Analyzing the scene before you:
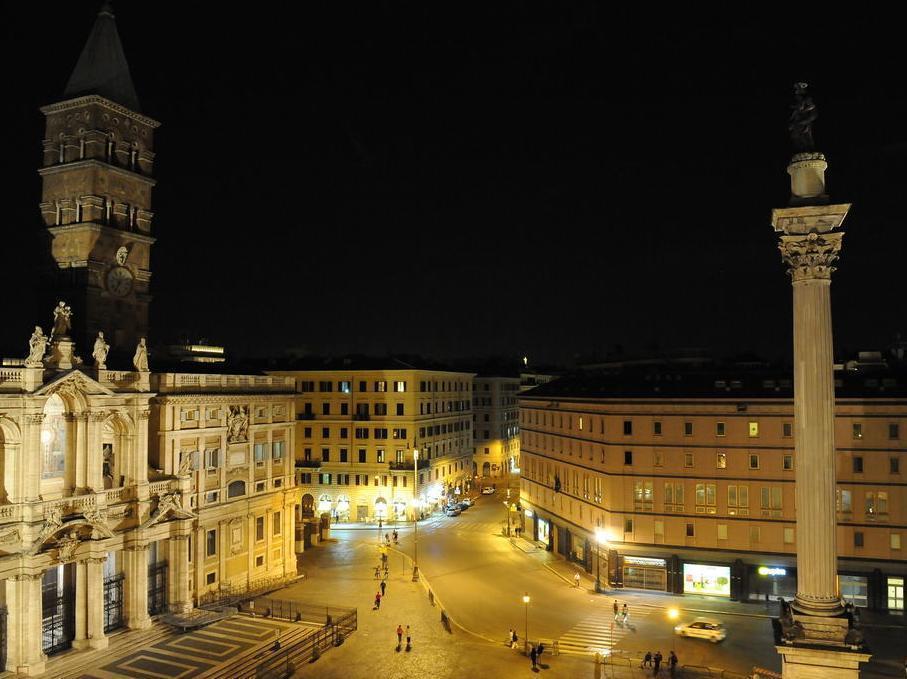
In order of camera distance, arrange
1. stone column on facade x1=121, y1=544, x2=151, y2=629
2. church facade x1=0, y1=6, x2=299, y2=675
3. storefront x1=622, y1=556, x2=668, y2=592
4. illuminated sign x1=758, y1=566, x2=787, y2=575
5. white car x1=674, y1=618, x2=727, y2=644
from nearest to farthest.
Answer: church facade x1=0, y1=6, x2=299, y2=675, stone column on facade x1=121, y1=544, x2=151, y2=629, white car x1=674, y1=618, x2=727, y2=644, illuminated sign x1=758, y1=566, x2=787, y2=575, storefront x1=622, y1=556, x2=668, y2=592

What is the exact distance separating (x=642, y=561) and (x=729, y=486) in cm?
902

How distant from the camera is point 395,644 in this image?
144ft

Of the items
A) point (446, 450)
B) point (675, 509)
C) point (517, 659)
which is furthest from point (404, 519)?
point (517, 659)

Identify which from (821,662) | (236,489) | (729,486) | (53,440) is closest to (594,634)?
(729,486)

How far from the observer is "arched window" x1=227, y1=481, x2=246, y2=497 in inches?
2109

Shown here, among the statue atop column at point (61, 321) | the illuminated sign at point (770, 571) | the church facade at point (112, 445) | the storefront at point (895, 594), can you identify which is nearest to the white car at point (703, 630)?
the illuminated sign at point (770, 571)

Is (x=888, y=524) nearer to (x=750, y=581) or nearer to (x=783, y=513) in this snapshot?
(x=783, y=513)

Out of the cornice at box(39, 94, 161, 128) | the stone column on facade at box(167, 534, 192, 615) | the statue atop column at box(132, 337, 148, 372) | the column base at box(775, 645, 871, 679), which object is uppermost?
the cornice at box(39, 94, 161, 128)

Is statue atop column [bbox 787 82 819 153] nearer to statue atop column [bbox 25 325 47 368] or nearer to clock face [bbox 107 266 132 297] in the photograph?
statue atop column [bbox 25 325 47 368]

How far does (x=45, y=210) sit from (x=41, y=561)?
97.8 feet

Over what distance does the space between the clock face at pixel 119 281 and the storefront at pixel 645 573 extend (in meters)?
45.1

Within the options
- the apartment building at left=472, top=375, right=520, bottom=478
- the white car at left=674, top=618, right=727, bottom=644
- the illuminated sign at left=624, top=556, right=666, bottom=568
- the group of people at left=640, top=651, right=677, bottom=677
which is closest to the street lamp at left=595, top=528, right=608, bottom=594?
the illuminated sign at left=624, top=556, right=666, bottom=568

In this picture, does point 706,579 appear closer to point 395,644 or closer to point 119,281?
point 395,644

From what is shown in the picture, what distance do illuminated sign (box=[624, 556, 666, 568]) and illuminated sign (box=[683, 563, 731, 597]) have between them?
1.81 meters
